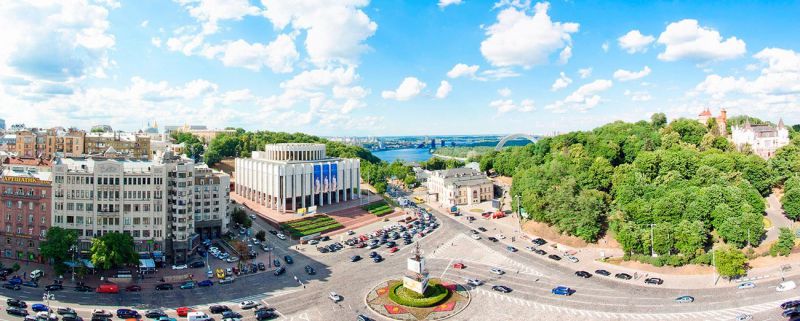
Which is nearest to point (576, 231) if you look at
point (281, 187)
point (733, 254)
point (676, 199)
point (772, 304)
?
point (676, 199)

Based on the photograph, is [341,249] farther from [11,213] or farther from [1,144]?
[1,144]

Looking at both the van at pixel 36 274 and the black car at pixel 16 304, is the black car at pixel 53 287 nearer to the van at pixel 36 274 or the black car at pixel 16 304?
the van at pixel 36 274

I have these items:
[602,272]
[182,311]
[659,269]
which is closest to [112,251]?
[182,311]

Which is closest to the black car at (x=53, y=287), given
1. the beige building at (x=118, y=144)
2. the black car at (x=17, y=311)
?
the black car at (x=17, y=311)

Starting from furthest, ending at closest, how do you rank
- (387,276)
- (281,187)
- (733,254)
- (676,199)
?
(281,187) < (676,199) < (387,276) < (733,254)

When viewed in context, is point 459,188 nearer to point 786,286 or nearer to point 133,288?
point 786,286

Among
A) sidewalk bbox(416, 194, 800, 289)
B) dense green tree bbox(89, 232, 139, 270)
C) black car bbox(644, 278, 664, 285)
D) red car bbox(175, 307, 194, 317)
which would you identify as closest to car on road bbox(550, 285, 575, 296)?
sidewalk bbox(416, 194, 800, 289)
